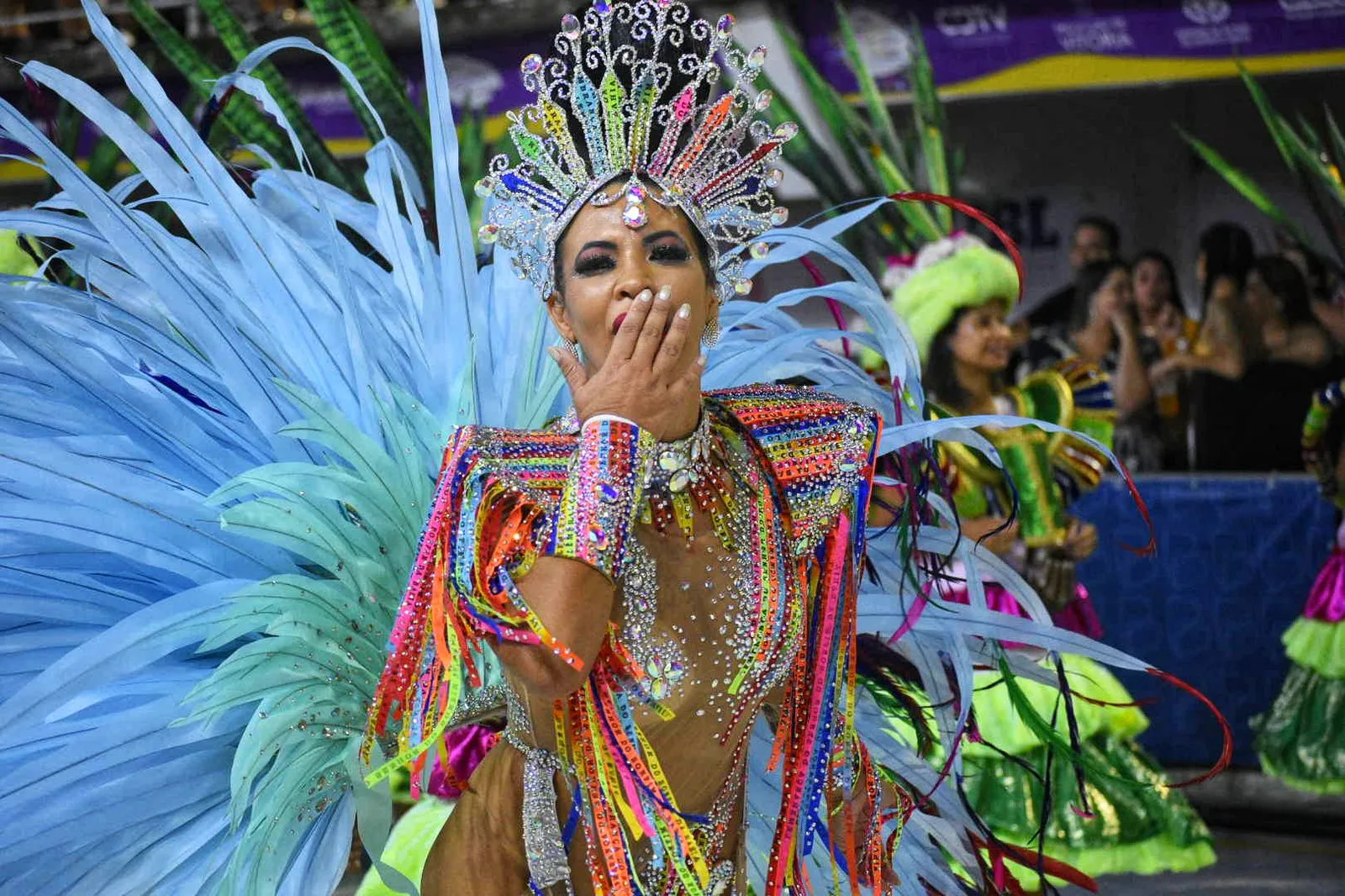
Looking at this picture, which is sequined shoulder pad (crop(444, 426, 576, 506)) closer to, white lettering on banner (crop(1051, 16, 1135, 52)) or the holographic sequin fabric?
the holographic sequin fabric

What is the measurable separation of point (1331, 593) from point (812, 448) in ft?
12.4

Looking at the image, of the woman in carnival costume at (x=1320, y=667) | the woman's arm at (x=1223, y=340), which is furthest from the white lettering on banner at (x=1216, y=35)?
the woman in carnival costume at (x=1320, y=667)

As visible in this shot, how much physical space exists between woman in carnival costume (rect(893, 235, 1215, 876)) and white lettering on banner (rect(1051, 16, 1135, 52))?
99.6 inches

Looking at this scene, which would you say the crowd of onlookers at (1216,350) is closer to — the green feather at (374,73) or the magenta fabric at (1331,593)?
the magenta fabric at (1331,593)

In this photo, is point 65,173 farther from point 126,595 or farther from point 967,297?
point 967,297

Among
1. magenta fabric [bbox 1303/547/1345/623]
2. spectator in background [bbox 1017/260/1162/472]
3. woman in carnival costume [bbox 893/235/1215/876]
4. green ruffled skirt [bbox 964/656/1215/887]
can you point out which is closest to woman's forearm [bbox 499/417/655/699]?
woman in carnival costume [bbox 893/235/1215/876]

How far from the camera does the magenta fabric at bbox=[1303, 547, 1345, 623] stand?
4.91m

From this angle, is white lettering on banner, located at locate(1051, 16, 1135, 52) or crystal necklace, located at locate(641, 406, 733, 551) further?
white lettering on banner, located at locate(1051, 16, 1135, 52)

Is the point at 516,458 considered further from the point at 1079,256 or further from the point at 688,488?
the point at 1079,256

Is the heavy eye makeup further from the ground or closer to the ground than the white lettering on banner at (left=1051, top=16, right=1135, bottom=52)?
closer to the ground

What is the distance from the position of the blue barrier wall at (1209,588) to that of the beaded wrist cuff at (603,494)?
4.01 meters

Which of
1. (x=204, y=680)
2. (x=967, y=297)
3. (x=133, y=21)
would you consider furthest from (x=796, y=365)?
(x=133, y=21)

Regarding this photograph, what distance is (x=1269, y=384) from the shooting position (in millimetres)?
5828

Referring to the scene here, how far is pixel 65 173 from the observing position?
1.83m
